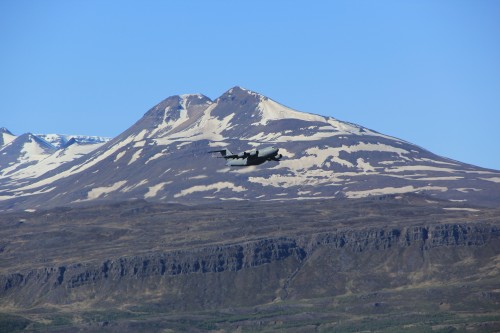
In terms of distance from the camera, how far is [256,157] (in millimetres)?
140000

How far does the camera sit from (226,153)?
150250 millimetres

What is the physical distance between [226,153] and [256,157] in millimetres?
10935

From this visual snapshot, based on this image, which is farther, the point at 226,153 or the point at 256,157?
the point at 226,153
